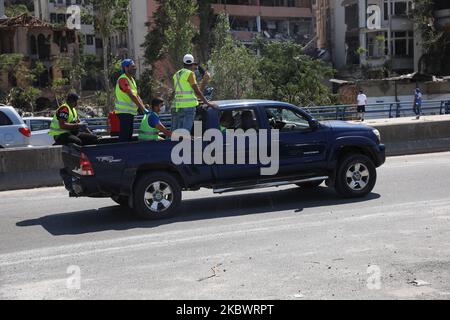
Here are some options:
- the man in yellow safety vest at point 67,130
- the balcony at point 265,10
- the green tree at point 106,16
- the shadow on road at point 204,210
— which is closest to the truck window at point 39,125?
the green tree at point 106,16

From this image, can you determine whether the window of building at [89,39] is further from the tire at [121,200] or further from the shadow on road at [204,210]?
the tire at [121,200]

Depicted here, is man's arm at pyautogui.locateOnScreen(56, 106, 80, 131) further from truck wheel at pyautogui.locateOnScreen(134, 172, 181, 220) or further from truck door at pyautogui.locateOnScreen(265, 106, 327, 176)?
truck door at pyautogui.locateOnScreen(265, 106, 327, 176)

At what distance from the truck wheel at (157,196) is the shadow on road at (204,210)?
0.14 m

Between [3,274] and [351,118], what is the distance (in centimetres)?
2330

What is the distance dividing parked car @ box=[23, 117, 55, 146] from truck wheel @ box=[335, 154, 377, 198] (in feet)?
39.8

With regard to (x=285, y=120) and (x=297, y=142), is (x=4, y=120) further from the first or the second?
(x=297, y=142)

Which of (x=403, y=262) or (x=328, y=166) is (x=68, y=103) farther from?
(x=403, y=262)

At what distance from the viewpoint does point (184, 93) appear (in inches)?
381

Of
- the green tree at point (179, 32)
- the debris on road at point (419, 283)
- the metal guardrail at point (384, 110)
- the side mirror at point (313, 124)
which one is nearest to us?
the debris on road at point (419, 283)

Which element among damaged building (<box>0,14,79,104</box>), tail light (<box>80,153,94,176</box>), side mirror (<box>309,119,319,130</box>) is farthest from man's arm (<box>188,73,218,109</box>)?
damaged building (<box>0,14,79,104</box>)

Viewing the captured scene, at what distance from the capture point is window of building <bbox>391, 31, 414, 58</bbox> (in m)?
56.6

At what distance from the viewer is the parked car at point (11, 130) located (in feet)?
51.2

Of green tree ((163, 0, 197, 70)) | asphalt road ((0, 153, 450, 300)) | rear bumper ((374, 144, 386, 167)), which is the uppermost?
green tree ((163, 0, 197, 70))
